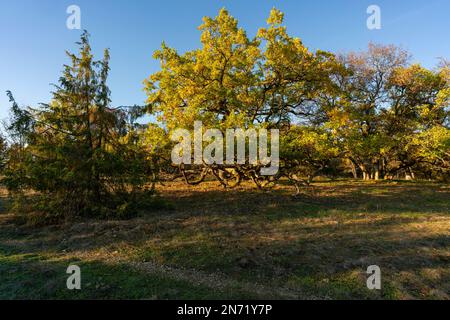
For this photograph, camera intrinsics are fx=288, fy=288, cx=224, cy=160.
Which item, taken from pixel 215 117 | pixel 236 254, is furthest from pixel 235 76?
pixel 236 254

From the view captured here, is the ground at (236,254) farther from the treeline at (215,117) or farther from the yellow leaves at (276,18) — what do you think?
the yellow leaves at (276,18)

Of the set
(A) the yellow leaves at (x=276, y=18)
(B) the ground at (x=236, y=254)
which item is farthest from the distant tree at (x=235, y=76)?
(B) the ground at (x=236, y=254)

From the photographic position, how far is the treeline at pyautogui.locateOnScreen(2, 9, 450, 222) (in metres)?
10.2

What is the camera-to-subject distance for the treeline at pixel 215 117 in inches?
403

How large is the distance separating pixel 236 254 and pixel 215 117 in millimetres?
9043

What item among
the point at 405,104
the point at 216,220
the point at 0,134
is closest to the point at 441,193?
the point at 405,104

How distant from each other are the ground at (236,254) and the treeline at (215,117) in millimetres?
1551

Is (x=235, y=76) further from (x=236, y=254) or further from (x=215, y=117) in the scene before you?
(x=236, y=254)

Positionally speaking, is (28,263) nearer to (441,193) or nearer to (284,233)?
(284,233)

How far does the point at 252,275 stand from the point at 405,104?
70.4ft

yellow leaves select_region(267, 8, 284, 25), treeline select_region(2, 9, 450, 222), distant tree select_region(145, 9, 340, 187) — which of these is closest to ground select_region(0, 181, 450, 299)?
treeline select_region(2, 9, 450, 222)

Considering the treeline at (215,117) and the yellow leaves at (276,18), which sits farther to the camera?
the yellow leaves at (276,18)

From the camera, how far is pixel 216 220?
32.5 feet

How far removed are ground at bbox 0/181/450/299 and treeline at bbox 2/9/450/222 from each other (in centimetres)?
155
